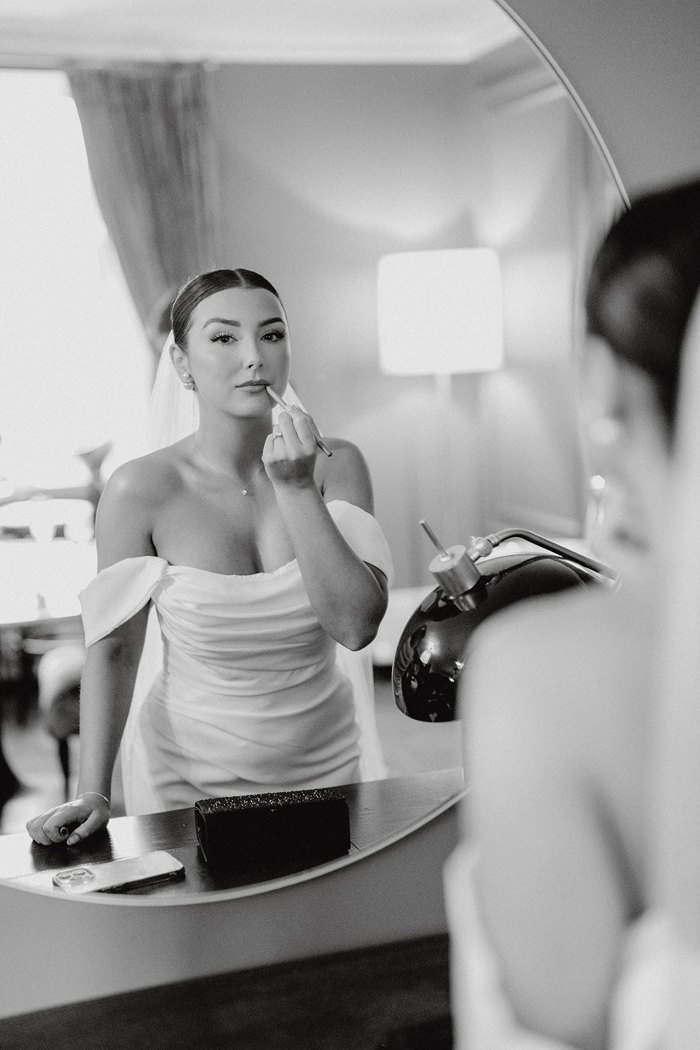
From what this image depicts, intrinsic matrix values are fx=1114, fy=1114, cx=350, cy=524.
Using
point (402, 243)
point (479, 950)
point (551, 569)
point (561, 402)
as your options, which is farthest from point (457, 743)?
point (479, 950)

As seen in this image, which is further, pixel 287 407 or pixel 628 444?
pixel 287 407

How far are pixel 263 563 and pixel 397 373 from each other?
0.75 feet

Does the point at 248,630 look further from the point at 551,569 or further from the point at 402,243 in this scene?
the point at 402,243

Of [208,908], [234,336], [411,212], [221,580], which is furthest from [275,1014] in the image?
[411,212]

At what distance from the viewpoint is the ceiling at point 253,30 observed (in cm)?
94

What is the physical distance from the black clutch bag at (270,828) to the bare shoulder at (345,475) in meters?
0.28

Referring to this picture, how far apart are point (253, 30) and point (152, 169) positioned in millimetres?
169

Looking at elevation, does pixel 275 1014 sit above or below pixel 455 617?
below

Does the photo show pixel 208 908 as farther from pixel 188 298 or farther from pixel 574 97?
pixel 574 97

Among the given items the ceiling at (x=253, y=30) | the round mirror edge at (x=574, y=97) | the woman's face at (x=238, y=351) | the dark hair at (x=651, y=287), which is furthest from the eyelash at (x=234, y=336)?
the dark hair at (x=651, y=287)

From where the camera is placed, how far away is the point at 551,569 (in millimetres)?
939

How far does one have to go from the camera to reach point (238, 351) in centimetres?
98

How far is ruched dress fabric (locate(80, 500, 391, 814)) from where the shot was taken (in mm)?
981

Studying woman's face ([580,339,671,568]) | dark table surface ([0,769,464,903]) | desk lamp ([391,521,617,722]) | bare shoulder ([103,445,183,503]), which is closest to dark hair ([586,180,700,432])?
woman's face ([580,339,671,568])
